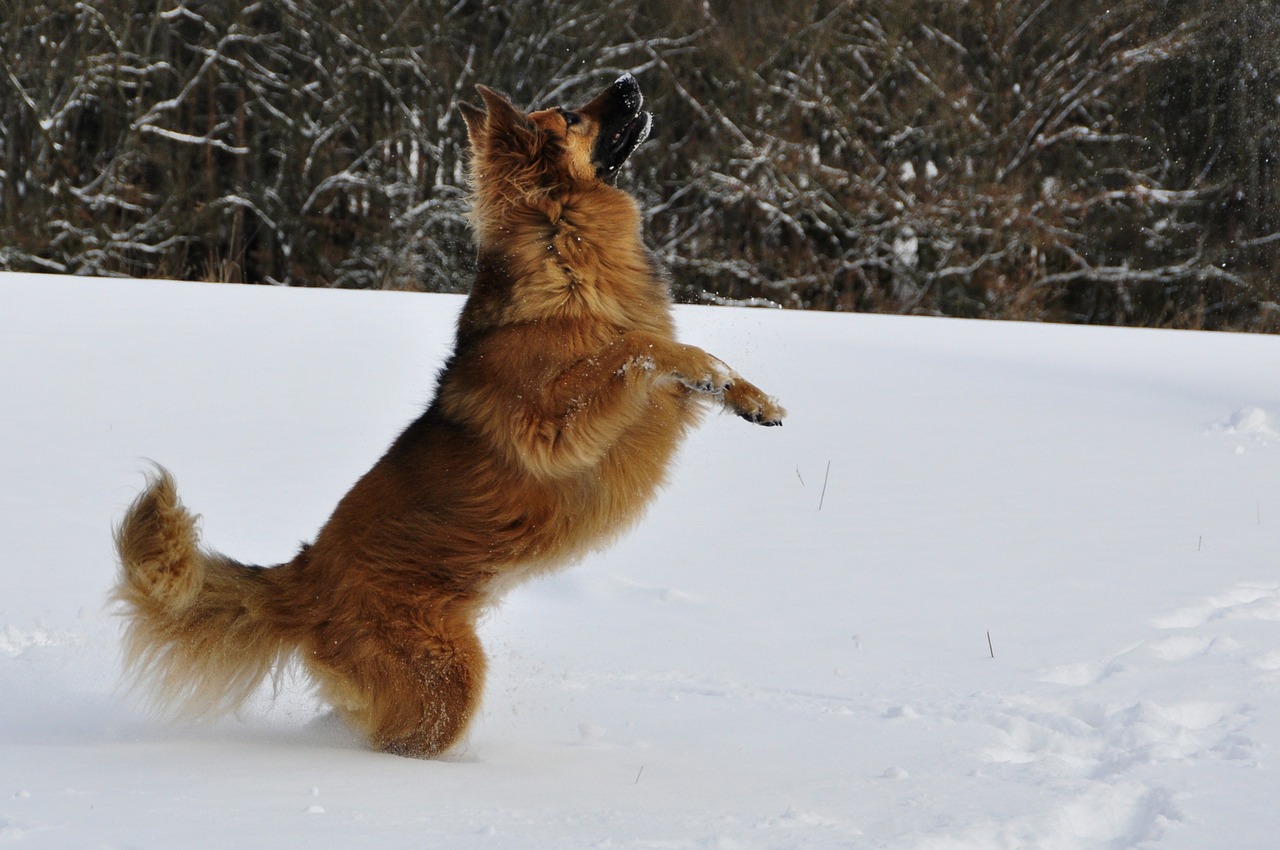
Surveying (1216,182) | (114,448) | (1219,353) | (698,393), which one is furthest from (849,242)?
(698,393)

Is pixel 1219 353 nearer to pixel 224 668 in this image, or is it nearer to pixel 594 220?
pixel 594 220

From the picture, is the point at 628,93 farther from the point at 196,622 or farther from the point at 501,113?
the point at 196,622

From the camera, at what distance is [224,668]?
3.58m

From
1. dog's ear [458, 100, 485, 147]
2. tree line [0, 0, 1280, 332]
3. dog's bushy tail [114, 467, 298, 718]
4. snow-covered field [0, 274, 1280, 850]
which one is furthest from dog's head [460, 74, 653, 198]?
tree line [0, 0, 1280, 332]

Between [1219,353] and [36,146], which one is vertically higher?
[36,146]

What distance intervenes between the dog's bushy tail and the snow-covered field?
0.45ft

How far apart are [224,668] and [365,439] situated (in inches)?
120

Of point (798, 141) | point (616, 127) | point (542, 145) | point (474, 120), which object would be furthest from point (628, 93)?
point (798, 141)

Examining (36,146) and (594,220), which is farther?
(36,146)

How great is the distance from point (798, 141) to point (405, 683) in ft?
47.7

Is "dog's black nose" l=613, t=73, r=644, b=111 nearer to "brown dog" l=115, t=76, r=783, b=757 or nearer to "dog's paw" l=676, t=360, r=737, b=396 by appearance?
"brown dog" l=115, t=76, r=783, b=757

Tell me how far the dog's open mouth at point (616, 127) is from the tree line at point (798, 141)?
1222cm

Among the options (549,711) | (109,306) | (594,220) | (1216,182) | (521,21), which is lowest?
(549,711)

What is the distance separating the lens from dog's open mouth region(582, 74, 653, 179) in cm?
408
